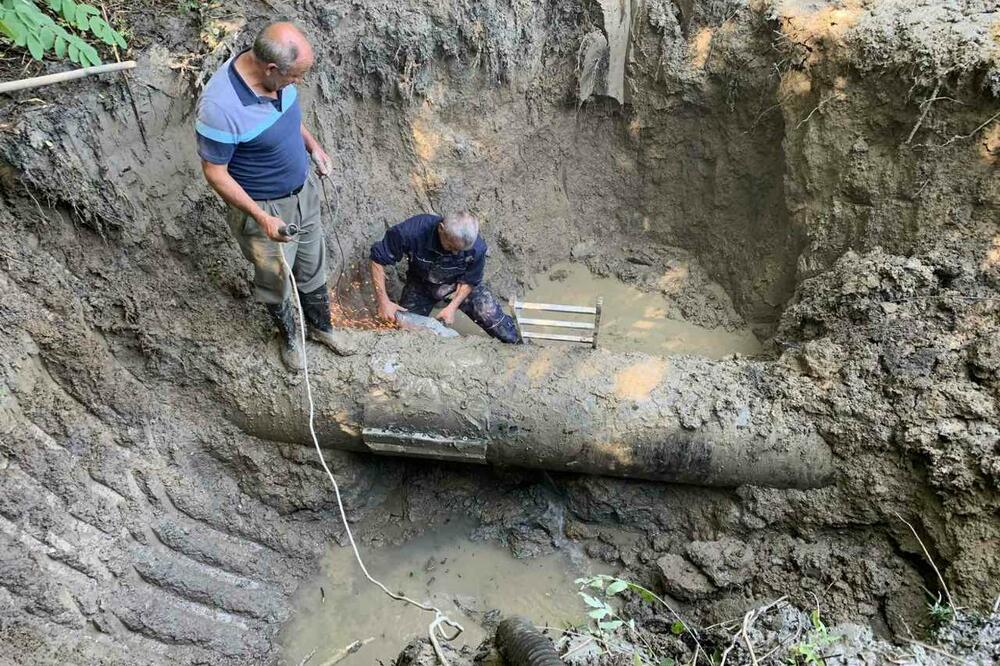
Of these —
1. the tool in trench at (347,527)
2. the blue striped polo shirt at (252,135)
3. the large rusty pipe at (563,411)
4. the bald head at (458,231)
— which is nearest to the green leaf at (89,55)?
the blue striped polo shirt at (252,135)

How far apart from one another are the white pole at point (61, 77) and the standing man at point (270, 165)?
763mm

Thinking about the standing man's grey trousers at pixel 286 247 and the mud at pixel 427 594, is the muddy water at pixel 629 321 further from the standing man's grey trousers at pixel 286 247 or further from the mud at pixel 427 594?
the standing man's grey trousers at pixel 286 247

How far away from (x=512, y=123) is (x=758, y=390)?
3042mm

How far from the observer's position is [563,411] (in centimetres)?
335

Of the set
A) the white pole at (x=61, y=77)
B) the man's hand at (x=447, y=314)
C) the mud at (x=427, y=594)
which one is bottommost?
the mud at (x=427, y=594)

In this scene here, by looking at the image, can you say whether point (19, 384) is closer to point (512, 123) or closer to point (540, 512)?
point (540, 512)

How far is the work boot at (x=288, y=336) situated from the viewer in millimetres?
3264

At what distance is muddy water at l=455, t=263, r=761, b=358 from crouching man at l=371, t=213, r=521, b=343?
49cm

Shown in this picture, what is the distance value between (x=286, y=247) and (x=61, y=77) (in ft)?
3.95

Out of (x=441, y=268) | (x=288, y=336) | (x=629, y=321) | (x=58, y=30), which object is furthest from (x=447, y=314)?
(x=58, y=30)

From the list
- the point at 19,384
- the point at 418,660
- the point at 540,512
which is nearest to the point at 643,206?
the point at 540,512

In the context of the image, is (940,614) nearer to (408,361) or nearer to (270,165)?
(408,361)

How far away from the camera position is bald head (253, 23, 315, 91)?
2.52 meters

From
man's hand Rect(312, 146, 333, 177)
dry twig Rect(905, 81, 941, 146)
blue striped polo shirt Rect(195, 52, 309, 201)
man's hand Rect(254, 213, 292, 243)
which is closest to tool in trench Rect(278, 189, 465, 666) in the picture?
man's hand Rect(254, 213, 292, 243)
